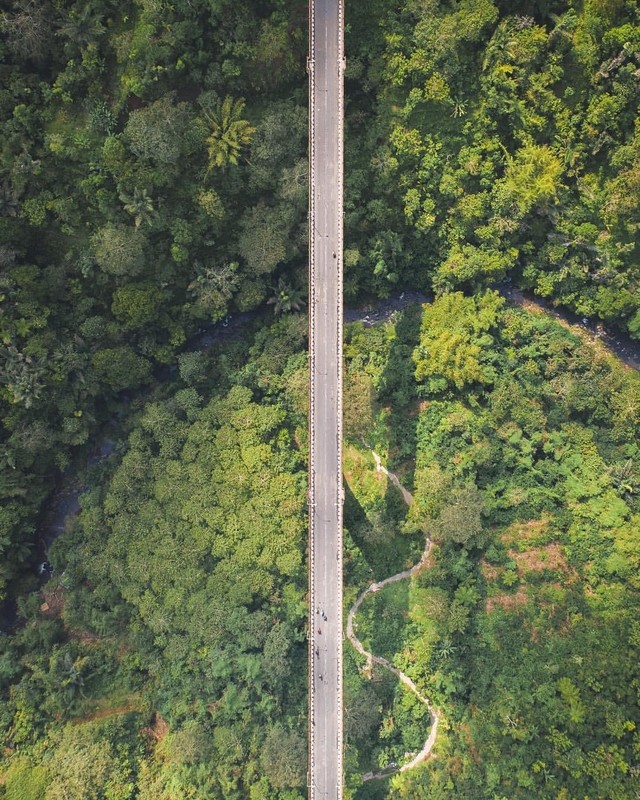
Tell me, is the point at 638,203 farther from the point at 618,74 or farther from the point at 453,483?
the point at 453,483

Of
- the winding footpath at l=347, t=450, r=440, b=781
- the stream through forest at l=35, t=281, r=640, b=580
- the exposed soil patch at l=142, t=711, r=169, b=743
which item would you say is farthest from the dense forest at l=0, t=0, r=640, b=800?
the stream through forest at l=35, t=281, r=640, b=580

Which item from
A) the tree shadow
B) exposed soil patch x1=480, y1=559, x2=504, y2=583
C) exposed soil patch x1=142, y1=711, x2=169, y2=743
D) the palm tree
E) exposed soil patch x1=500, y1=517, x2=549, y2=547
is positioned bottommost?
exposed soil patch x1=142, y1=711, x2=169, y2=743

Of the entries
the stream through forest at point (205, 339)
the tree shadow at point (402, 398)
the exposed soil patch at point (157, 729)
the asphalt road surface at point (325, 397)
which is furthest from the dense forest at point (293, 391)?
the asphalt road surface at point (325, 397)

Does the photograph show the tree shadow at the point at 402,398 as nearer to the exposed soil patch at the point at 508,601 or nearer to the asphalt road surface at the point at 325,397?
the asphalt road surface at the point at 325,397

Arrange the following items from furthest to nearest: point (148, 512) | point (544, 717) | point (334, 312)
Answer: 1. point (148, 512)
2. point (334, 312)
3. point (544, 717)

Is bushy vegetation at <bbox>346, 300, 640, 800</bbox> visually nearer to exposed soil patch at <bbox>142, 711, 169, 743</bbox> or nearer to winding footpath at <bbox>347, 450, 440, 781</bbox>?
winding footpath at <bbox>347, 450, 440, 781</bbox>

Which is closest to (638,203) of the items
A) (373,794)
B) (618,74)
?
(618,74)
